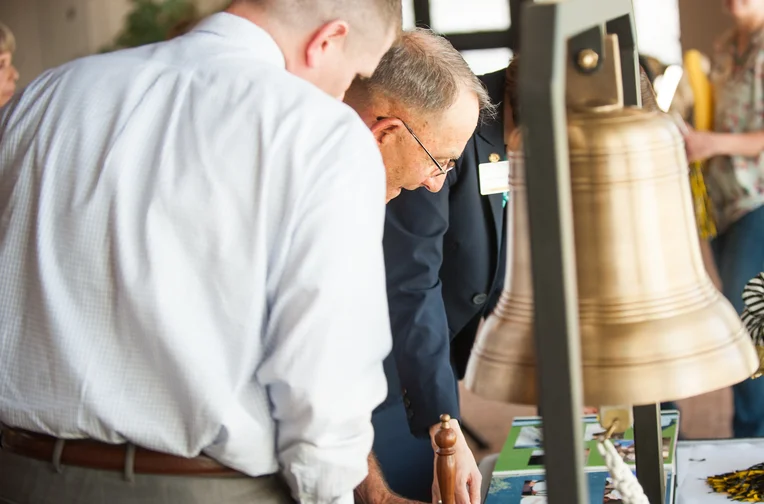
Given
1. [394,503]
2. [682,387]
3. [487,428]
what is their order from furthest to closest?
[487,428] < [394,503] < [682,387]

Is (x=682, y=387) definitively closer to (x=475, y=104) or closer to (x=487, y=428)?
(x=475, y=104)

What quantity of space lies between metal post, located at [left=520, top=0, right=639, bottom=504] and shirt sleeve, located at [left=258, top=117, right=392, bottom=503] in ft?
1.39

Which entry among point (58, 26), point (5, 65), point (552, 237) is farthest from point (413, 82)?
point (58, 26)

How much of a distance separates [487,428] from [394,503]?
3130 millimetres

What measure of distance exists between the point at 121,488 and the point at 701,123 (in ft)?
11.0

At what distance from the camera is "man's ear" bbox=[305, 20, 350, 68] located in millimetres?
1334

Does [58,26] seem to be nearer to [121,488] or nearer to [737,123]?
[737,123]

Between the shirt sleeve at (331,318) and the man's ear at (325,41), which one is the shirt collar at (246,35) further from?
the shirt sleeve at (331,318)

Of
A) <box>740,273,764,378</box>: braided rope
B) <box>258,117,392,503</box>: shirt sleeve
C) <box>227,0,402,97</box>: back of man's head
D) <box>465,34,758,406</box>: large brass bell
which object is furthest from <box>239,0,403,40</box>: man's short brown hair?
<box>740,273,764,378</box>: braided rope

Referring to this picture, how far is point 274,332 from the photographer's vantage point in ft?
3.97

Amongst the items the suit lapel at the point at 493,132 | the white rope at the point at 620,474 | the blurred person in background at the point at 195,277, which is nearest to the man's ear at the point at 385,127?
the suit lapel at the point at 493,132

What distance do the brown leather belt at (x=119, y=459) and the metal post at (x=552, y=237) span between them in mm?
580

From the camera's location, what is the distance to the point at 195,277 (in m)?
1.20

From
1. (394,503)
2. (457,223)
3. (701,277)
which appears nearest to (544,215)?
(701,277)
